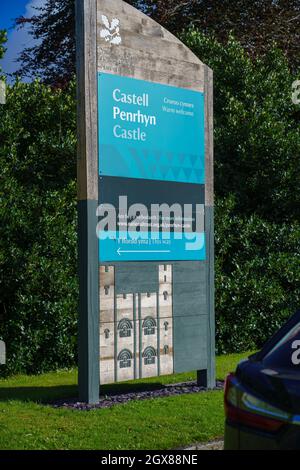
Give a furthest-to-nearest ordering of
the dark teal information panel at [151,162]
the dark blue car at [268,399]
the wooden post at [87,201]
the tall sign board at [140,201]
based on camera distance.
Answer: the dark teal information panel at [151,162]
the tall sign board at [140,201]
the wooden post at [87,201]
the dark blue car at [268,399]

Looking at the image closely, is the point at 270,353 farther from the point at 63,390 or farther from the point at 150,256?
the point at 63,390

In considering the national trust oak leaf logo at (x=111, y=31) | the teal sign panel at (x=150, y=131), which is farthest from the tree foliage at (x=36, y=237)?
the national trust oak leaf logo at (x=111, y=31)

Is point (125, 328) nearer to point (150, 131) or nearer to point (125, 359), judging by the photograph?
point (125, 359)

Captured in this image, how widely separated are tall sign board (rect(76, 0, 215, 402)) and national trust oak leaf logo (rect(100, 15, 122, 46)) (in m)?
0.01

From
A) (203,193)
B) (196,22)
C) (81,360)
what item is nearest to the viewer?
(81,360)

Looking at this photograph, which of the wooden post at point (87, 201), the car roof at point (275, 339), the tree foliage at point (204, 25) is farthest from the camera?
the tree foliage at point (204, 25)

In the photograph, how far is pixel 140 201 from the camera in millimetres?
9719

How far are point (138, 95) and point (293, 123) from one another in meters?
8.18

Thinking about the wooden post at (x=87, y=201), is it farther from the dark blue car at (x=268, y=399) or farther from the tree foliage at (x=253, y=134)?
the tree foliage at (x=253, y=134)

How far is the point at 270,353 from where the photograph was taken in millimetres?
4488

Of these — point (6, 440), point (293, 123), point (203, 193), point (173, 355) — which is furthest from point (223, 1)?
point (6, 440)

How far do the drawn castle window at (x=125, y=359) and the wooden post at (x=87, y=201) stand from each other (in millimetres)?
414

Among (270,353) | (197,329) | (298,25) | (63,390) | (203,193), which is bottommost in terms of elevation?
(63,390)

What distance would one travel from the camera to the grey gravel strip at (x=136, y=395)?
351 inches
